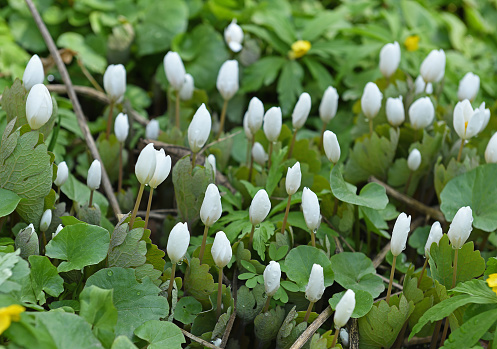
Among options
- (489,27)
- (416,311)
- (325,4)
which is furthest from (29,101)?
(489,27)

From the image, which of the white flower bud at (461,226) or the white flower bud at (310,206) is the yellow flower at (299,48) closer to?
the white flower bud at (310,206)

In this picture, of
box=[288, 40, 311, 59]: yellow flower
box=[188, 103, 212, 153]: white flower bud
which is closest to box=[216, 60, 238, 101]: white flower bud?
box=[188, 103, 212, 153]: white flower bud

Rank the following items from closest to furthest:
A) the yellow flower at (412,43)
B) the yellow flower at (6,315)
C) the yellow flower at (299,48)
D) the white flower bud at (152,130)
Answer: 1. the yellow flower at (6,315)
2. the white flower bud at (152,130)
3. the yellow flower at (299,48)
4. the yellow flower at (412,43)

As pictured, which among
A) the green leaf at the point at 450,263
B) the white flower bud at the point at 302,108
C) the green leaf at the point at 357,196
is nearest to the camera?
the green leaf at the point at 450,263

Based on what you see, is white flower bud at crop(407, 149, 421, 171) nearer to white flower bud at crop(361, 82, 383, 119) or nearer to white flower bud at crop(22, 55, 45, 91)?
white flower bud at crop(361, 82, 383, 119)

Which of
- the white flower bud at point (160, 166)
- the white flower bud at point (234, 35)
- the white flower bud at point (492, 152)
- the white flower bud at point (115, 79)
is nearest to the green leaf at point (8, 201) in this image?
the white flower bud at point (160, 166)

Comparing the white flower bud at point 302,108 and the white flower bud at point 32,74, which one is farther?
the white flower bud at point 302,108

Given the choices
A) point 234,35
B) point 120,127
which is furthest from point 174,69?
point 234,35
